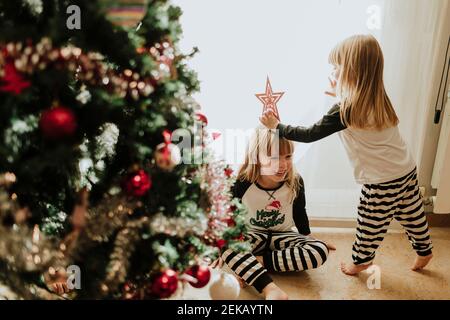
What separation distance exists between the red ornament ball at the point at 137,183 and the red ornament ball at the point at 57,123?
191 mm

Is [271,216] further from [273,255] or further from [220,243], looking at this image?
[220,243]

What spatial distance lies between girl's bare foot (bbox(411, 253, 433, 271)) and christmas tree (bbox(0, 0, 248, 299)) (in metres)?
0.93

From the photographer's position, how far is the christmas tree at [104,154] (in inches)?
35.8

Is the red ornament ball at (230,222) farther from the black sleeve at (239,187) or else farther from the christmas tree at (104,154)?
the black sleeve at (239,187)

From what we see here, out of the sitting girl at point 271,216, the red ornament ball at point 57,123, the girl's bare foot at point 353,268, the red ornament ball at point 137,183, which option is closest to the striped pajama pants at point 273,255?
the sitting girl at point 271,216

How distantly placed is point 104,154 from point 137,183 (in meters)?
0.24

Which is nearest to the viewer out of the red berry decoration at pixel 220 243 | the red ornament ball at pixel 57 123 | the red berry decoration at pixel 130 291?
the red ornament ball at pixel 57 123

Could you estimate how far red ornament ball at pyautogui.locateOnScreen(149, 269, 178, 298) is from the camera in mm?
1067

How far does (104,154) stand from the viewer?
3.93 feet

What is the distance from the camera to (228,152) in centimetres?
182

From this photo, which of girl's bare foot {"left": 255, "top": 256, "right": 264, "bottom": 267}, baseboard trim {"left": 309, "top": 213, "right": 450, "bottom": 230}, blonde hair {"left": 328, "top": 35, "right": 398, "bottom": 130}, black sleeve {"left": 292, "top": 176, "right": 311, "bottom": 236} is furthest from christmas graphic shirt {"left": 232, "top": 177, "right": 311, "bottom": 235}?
blonde hair {"left": 328, "top": 35, "right": 398, "bottom": 130}

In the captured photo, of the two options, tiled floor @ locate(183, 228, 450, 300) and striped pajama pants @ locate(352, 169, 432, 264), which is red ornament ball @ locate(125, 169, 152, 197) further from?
striped pajama pants @ locate(352, 169, 432, 264)
